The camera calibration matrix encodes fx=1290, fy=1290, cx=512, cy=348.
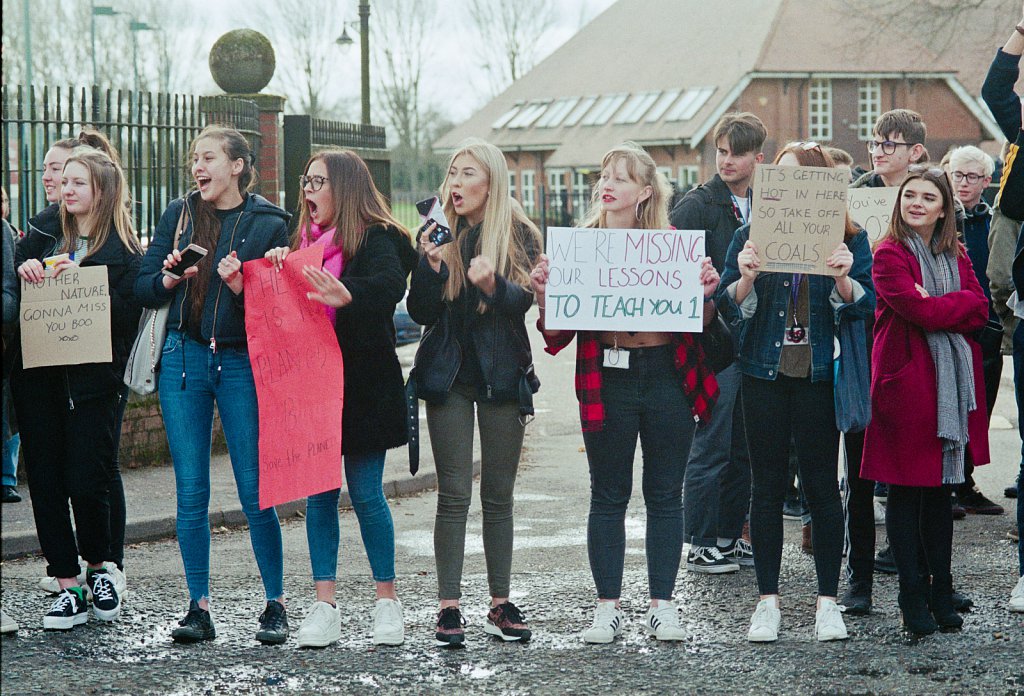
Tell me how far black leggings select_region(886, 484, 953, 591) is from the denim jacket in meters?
0.70

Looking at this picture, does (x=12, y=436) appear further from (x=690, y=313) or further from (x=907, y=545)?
(x=907, y=545)

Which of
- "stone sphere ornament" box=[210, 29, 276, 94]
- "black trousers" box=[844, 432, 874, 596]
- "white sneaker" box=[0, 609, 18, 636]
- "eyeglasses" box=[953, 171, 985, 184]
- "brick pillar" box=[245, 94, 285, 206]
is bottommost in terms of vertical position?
"white sneaker" box=[0, 609, 18, 636]

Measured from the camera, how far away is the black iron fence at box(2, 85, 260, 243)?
9055mm

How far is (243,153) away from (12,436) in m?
3.44

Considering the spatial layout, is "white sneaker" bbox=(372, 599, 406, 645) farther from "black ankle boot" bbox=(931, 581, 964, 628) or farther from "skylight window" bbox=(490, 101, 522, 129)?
"skylight window" bbox=(490, 101, 522, 129)

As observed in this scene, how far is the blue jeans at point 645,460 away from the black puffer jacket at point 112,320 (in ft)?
7.12

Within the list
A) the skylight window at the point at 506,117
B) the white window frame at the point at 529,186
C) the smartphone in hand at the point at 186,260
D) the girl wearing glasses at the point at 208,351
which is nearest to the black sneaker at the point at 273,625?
the girl wearing glasses at the point at 208,351

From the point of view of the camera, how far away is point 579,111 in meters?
58.1

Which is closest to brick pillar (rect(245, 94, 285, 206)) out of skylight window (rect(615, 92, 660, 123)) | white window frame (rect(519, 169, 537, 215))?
skylight window (rect(615, 92, 660, 123))

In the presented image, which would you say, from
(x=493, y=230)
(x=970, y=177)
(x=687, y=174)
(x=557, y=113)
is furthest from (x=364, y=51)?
(x=557, y=113)

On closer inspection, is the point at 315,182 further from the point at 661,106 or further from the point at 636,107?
the point at 636,107

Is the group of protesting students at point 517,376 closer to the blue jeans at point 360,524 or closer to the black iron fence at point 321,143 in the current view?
the blue jeans at point 360,524

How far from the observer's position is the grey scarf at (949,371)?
5.57m

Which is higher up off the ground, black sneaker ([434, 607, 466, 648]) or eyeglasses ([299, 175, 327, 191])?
eyeglasses ([299, 175, 327, 191])
